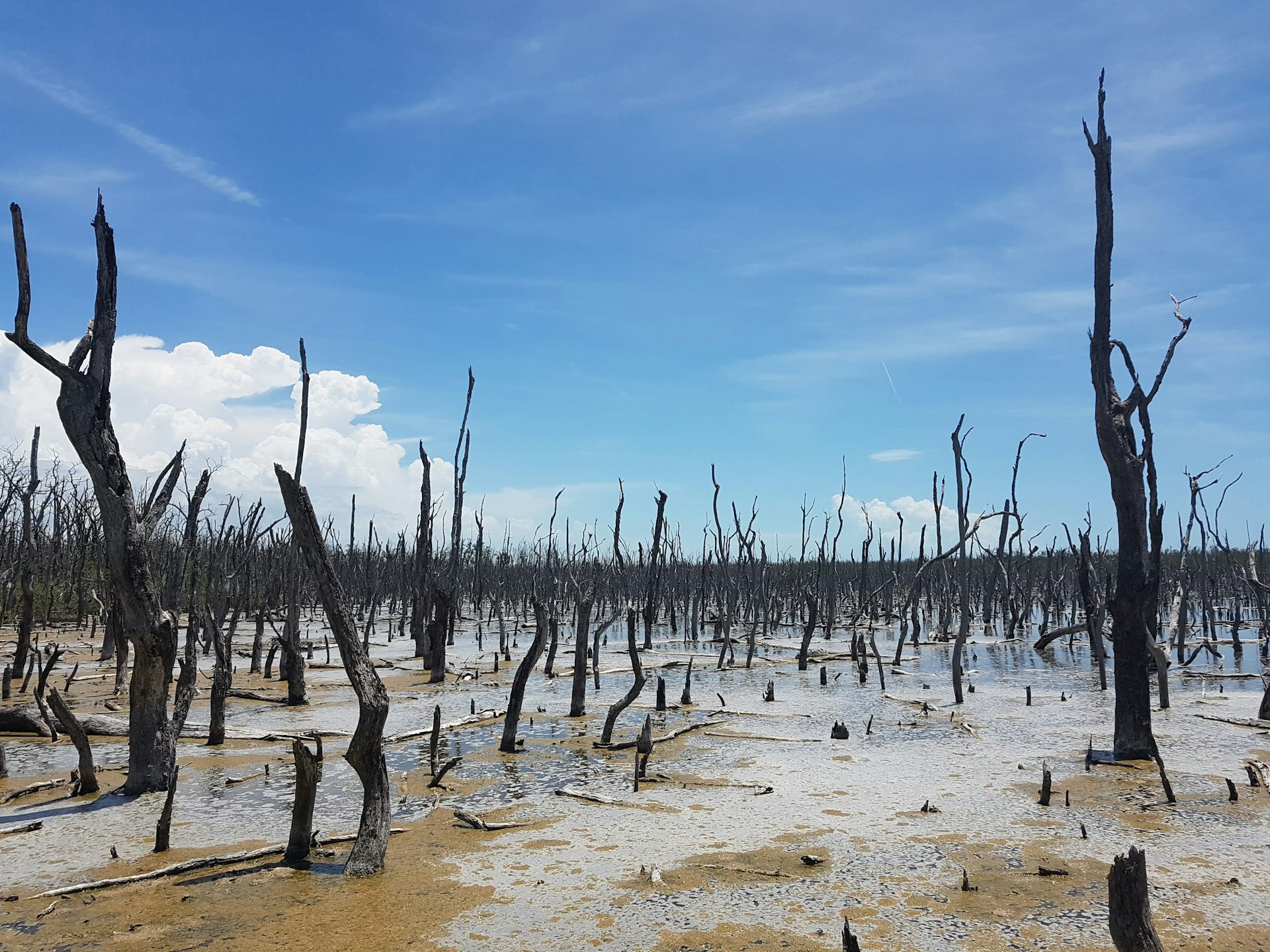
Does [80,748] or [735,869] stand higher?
[80,748]

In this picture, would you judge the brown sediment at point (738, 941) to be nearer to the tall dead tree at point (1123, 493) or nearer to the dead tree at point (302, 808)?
the dead tree at point (302, 808)

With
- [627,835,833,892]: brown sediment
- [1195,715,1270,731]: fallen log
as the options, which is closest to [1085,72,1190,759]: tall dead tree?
[1195,715,1270,731]: fallen log

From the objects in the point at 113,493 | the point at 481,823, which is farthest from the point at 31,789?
the point at 481,823

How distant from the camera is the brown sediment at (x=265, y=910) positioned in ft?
16.3

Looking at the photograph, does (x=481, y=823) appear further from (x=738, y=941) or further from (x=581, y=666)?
(x=581, y=666)

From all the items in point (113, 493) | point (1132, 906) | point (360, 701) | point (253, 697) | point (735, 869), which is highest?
point (113, 493)

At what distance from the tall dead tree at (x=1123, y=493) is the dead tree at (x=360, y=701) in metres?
7.45

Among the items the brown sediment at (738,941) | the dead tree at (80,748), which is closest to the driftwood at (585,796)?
the brown sediment at (738,941)

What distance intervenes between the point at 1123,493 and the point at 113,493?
976 cm

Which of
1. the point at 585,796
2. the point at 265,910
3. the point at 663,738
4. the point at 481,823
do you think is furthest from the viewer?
the point at 663,738

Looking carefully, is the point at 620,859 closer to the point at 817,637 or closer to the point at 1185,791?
the point at 1185,791

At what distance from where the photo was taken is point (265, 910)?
5363mm

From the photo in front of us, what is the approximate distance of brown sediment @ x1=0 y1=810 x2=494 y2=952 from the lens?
195 inches

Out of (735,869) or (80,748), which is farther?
(80,748)
